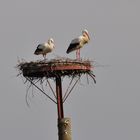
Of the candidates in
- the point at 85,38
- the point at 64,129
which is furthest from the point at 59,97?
the point at 85,38

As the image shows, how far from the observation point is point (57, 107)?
110 feet

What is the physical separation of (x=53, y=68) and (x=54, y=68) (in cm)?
3

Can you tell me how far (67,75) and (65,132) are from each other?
2.08 meters

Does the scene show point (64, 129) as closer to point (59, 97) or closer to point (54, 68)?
point (59, 97)

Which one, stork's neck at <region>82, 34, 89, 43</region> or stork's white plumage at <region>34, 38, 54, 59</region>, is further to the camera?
stork's neck at <region>82, 34, 89, 43</region>

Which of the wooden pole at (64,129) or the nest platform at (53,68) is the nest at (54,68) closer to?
the nest platform at (53,68)

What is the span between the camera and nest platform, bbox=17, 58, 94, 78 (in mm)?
32531

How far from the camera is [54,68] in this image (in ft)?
107

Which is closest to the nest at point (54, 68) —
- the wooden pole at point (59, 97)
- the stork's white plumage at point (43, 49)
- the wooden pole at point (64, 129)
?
the wooden pole at point (59, 97)

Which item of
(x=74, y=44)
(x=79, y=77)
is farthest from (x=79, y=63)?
(x=74, y=44)

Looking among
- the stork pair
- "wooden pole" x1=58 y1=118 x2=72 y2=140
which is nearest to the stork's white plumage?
the stork pair

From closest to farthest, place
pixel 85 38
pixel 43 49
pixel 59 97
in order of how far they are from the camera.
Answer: pixel 59 97, pixel 43 49, pixel 85 38

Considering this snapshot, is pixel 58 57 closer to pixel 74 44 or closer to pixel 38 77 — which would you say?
pixel 38 77

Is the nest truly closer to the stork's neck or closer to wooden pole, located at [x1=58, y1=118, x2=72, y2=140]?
wooden pole, located at [x1=58, y1=118, x2=72, y2=140]
